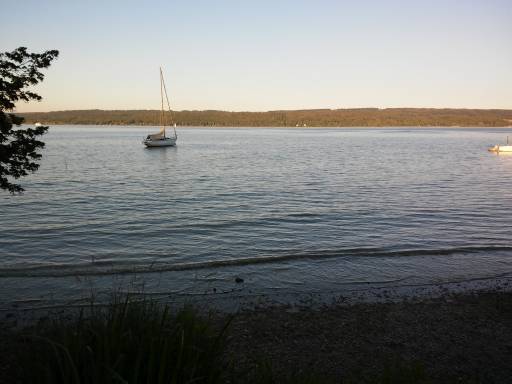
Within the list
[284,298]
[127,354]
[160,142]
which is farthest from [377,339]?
[160,142]

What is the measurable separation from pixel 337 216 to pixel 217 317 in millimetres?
12286

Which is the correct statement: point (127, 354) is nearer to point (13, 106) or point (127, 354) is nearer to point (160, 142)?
point (13, 106)

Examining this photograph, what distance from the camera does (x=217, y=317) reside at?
8.45 metres

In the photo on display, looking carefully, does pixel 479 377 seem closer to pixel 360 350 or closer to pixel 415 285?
pixel 360 350

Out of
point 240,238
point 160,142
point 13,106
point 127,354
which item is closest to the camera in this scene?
point 127,354

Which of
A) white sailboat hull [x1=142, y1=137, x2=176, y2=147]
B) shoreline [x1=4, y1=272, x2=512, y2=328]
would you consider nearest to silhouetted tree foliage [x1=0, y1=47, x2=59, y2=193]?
shoreline [x1=4, y1=272, x2=512, y2=328]

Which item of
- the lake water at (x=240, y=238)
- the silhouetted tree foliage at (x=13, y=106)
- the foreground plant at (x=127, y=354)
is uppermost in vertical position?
the silhouetted tree foliage at (x=13, y=106)

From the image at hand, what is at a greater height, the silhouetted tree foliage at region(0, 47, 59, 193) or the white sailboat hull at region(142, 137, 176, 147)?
the silhouetted tree foliage at region(0, 47, 59, 193)

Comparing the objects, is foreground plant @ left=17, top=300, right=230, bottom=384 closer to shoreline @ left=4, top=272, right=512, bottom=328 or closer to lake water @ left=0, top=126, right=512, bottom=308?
lake water @ left=0, top=126, right=512, bottom=308

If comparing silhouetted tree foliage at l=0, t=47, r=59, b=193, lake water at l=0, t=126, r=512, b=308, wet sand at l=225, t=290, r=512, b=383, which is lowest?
lake water at l=0, t=126, r=512, b=308

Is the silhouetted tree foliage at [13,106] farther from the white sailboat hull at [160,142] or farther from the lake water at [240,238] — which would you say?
the white sailboat hull at [160,142]

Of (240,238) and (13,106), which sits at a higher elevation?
(13,106)

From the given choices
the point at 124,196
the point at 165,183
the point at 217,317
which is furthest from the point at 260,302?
the point at 165,183

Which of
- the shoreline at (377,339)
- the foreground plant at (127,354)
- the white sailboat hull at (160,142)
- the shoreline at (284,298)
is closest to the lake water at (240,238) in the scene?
the shoreline at (284,298)
